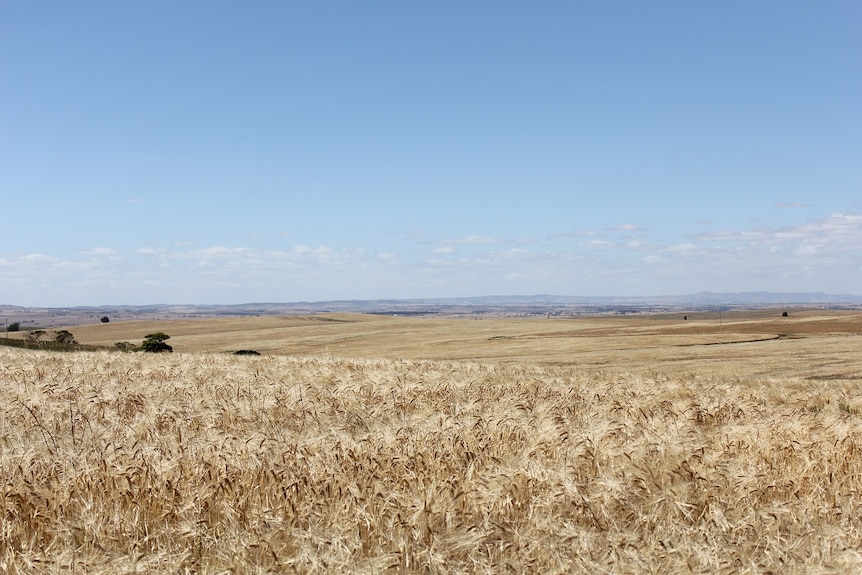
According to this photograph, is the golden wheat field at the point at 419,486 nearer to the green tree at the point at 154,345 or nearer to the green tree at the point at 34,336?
the green tree at the point at 154,345

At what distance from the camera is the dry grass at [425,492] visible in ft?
14.0

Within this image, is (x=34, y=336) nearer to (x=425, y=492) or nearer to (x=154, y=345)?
(x=154, y=345)

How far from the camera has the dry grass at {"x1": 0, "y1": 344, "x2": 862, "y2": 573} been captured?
14.0ft

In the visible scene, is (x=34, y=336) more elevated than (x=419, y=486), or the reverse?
(x=419, y=486)

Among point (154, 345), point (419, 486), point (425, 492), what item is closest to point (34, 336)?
point (154, 345)

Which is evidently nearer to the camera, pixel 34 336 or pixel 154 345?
pixel 154 345

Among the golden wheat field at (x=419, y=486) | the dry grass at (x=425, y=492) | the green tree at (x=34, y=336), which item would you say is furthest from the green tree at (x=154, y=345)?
the dry grass at (x=425, y=492)

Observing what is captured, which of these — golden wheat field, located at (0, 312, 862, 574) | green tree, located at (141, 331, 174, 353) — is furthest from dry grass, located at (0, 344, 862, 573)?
green tree, located at (141, 331, 174, 353)

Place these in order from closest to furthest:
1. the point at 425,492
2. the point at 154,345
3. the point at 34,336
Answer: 1. the point at 425,492
2. the point at 154,345
3. the point at 34,336

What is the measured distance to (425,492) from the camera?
17.2ft

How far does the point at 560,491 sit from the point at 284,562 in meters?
2.07

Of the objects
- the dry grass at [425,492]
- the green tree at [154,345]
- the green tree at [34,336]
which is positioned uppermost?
the dry grass at [425,492]

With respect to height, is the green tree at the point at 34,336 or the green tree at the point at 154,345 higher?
the green tree at the point at 34,336

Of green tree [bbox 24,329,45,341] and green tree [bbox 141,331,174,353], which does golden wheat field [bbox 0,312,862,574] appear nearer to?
green tree [bbox 141,331,174,353]
